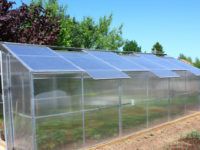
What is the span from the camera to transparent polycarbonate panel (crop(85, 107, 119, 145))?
885 centimetres

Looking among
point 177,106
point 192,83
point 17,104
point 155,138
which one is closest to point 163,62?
point 192,83

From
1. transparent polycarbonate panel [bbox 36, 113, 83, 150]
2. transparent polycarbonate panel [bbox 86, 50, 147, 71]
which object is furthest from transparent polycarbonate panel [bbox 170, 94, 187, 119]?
transparent polycarbonate panel [bbox 36, 113, 83, 150]

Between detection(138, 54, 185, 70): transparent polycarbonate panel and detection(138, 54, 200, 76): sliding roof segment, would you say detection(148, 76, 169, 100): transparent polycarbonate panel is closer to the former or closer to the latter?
detection(138, 54, 185, 70): transparent polycarbonate panel

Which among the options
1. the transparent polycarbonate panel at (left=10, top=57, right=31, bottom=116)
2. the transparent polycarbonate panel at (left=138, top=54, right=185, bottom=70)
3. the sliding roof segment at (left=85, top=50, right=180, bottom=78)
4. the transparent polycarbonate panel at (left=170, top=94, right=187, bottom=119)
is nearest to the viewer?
the transparent polycarbonate panel at (left=10, top=57, right=31, bottom=116)

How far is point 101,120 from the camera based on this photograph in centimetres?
936

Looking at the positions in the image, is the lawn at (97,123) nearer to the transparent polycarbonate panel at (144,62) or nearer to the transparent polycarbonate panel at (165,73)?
the transparent polycarbonate panel at (165,73)

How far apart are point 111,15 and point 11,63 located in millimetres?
18393

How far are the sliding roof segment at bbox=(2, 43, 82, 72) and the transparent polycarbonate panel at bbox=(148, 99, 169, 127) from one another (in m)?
3.94

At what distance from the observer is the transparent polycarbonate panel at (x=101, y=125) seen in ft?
29.0

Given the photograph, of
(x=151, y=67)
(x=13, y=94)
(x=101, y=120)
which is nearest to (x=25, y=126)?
(x=13, y=94)

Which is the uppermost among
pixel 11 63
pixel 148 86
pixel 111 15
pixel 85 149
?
pixel 111 15

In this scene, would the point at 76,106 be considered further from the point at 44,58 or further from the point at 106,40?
the point at 106,40

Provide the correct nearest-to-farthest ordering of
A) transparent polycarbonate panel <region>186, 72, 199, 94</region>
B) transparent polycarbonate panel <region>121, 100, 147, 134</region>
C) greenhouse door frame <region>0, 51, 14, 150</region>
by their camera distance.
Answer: greenhouse door frame <region>0, 51, 14, 150</region> < transparent polycarbonate panel <region>121, 100, 147, 134</region> < transparent polycarbonate panel <region>186, 72, 199, 94</region>

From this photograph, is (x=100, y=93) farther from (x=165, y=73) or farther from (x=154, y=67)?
(x=165, y=73)
